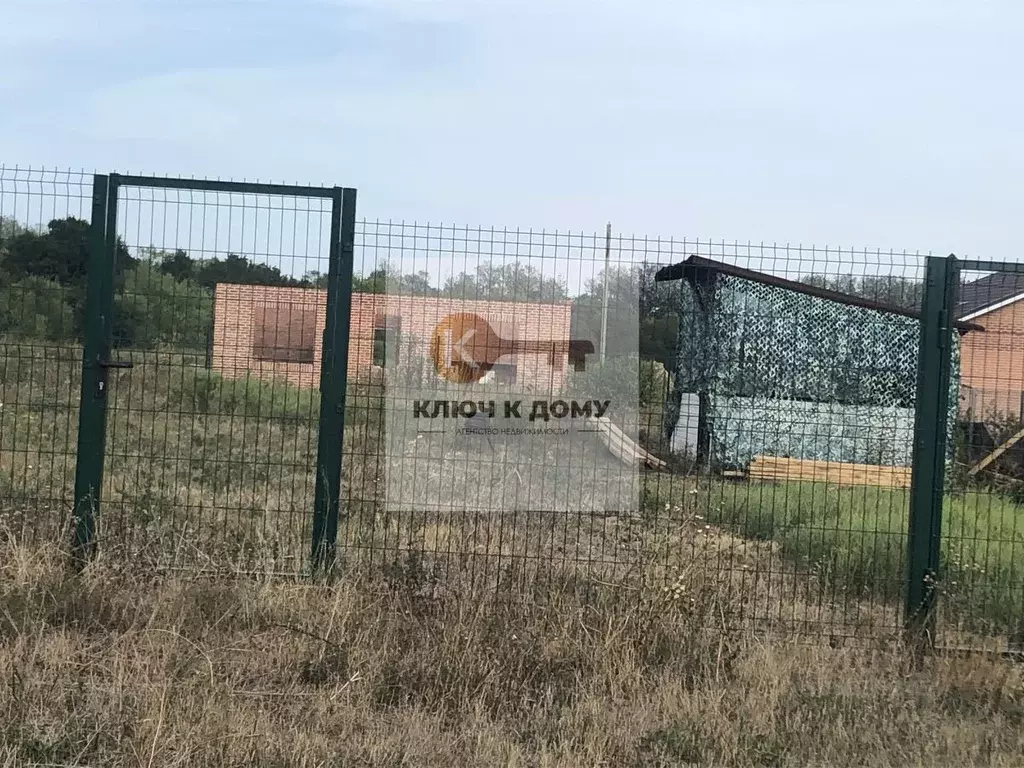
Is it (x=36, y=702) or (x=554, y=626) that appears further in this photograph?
(x=554, y=626)

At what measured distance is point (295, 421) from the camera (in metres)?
5.70

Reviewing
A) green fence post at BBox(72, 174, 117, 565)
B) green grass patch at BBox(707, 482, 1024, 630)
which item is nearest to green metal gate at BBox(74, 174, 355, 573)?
green fence post at BBox(72, 174, 117, 565)

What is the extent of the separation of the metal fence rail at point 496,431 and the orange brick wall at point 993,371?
0.04 ft

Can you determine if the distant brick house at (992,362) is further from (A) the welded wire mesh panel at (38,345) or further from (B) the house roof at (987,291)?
(A) the welded wire mesh panel at (38,345)

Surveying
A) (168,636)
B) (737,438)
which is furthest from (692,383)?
(168,636)

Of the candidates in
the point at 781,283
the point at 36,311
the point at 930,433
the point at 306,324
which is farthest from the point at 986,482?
the point at 36,311

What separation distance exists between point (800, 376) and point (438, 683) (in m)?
2.79

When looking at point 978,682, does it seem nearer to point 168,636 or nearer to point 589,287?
point 589,287

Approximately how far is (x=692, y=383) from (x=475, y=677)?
2.18 m

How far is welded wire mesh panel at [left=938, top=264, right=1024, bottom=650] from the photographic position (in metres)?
5.58

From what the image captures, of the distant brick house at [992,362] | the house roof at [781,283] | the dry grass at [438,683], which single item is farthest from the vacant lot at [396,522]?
the house roof at [781,283]

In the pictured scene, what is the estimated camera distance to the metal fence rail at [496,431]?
5613 mm

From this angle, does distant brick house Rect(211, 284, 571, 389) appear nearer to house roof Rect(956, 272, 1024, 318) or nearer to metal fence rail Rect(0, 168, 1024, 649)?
metal fence rail Rect(0, 168, 1024, 649)

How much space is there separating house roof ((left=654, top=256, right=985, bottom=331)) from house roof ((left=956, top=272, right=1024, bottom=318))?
0.33 feet
